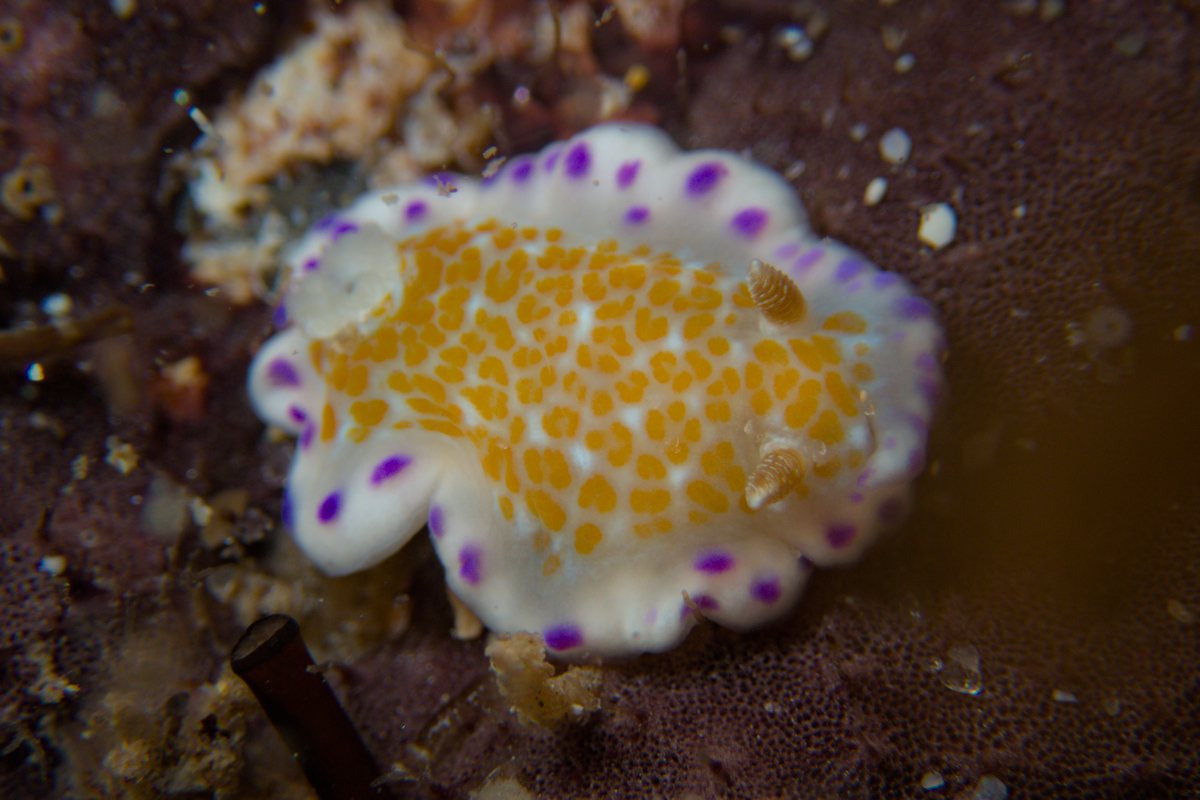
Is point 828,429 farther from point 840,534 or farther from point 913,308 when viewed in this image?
point 913,308

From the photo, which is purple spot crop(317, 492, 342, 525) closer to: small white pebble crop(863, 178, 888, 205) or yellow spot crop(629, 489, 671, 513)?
yellow spot crop(629, 489, 671, 513)

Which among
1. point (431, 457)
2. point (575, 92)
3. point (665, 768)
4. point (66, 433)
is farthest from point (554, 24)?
point (665, 768)

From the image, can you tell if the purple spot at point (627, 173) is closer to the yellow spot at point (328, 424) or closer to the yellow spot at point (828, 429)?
the yellow spot at point (828, 429)

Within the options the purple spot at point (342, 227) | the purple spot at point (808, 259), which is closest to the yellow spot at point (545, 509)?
the purple spot at point (808, 259)

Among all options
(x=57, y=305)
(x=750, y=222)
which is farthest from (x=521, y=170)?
(x=57, y=305)

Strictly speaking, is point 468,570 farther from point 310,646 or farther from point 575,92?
point 575,92

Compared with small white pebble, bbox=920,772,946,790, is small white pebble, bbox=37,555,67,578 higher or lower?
higher

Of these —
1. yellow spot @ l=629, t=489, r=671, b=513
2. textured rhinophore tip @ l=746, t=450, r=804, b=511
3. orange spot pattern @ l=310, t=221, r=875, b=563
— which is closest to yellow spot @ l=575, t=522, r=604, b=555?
orange spot pattern @ l=310, t=221, r=875, b=563

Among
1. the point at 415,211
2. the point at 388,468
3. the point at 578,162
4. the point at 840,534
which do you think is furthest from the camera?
the point at 415,211
